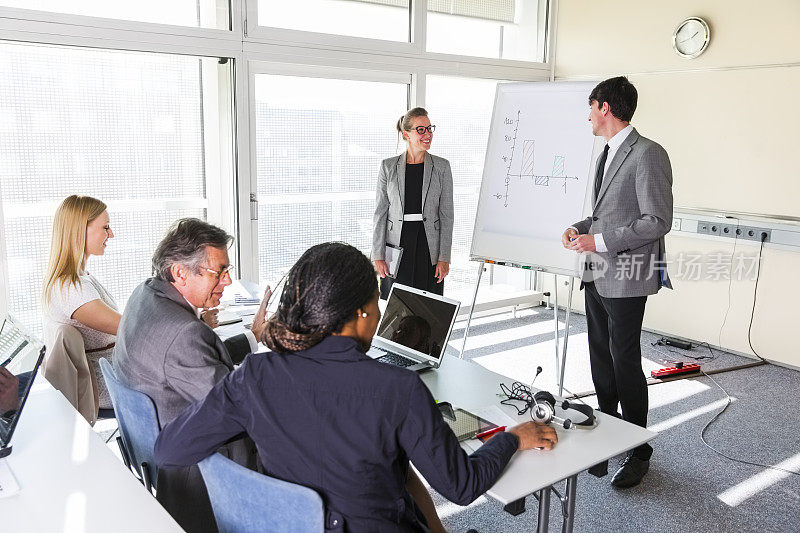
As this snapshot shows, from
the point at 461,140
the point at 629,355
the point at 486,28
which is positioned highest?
the point at 486,28

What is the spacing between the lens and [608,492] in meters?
3.16

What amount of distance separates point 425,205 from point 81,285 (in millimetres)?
2180

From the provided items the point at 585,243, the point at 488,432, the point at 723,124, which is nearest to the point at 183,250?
the point at 488,432

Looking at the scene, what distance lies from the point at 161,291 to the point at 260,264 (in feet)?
9.26

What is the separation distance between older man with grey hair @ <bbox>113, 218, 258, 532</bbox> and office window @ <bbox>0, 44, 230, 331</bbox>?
85.9 inches

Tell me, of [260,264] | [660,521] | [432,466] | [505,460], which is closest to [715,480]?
[660,521]

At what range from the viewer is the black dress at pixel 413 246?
172 inches

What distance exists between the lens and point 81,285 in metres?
2.75

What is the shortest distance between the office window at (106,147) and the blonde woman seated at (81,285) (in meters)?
1.32

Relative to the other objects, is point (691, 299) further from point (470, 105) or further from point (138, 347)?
point (138, 347)

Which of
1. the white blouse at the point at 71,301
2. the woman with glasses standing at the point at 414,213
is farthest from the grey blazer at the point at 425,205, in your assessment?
the white blouse at the point at 71,301

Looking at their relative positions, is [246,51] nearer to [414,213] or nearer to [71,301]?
[414,213]

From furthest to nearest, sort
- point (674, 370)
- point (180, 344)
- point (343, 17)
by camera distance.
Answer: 1. point (343, 17)
2. point (674, 370)
3. point (180, 344)

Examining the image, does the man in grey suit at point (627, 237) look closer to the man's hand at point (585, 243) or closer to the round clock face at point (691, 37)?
the man's hand at point (585, 243)
